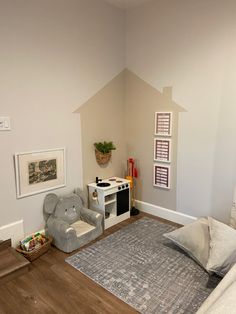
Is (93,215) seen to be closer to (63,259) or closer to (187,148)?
(63,259)

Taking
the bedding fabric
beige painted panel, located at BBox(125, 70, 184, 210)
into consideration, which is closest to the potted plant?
beige painted panel, located at BBox(125, 70, 184, 210)

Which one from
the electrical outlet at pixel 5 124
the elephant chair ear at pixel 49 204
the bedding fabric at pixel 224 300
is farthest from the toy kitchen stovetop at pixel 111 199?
the bedding fabric at pixel 224 300

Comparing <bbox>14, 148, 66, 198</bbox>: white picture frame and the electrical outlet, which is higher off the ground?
the electrical outlet

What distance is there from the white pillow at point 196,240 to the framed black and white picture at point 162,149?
91 centimetres

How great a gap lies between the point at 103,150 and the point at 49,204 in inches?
36.2

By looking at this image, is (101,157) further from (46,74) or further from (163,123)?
(46,74)


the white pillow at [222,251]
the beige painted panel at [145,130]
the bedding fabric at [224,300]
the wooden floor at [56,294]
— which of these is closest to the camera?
the bedding fabric at [224,300]

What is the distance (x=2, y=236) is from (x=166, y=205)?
191 centimetres

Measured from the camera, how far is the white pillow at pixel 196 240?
2.11 m

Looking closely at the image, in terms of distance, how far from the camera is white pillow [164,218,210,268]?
2105 millimetres

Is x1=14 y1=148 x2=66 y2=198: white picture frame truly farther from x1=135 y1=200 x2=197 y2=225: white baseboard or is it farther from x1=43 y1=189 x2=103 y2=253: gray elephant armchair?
x1=135 y1=200 x2=197 y2=225: white baseboard

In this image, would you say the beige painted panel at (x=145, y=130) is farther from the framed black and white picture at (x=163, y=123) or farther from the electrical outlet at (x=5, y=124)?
the electrical outlet at (x=5, y=124)

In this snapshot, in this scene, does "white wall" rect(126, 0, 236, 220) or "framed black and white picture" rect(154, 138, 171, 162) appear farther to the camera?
"framed black and white picture" rect(154, 138, 171, 162)

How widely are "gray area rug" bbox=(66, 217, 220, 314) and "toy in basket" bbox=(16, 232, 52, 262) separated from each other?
0.92ft
